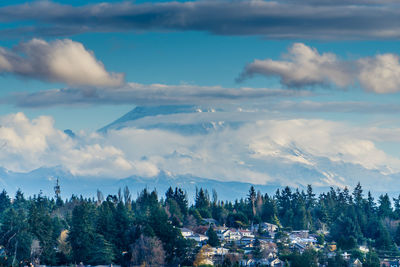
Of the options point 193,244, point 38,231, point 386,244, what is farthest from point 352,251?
point 38,231

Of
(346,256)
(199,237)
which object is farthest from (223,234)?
(346,256)

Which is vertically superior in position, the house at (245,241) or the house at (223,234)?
the house at (223,234)

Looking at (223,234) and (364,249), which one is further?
(223,234)

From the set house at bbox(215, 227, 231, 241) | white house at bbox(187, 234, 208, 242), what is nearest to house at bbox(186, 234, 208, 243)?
white house at bbox(187, 234, 208, 242)

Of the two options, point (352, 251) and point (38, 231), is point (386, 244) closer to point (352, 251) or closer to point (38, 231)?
point (352, 251)

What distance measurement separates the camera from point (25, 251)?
489ft

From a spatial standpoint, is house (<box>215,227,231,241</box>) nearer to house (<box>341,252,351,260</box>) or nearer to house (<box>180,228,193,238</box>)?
house (<box>180,228,193,238</box>)

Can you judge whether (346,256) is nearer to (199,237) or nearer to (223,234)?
(199,237)

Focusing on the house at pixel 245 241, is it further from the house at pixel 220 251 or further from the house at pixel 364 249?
the house at pixel 364 249

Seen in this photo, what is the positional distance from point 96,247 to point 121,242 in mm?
9074

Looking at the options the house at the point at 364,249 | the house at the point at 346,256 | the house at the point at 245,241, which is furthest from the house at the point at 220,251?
the house at the point at 364,249

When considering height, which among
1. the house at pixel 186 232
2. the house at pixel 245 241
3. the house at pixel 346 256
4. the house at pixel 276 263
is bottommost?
the house at pixel 276 263

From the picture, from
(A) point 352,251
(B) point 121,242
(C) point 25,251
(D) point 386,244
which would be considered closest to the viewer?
(C) point 25,251

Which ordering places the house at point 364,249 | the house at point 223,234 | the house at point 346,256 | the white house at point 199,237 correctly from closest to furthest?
the house at point 346,256, the white house at point 199,237, the house at point 364,249, the house at point 223,234
